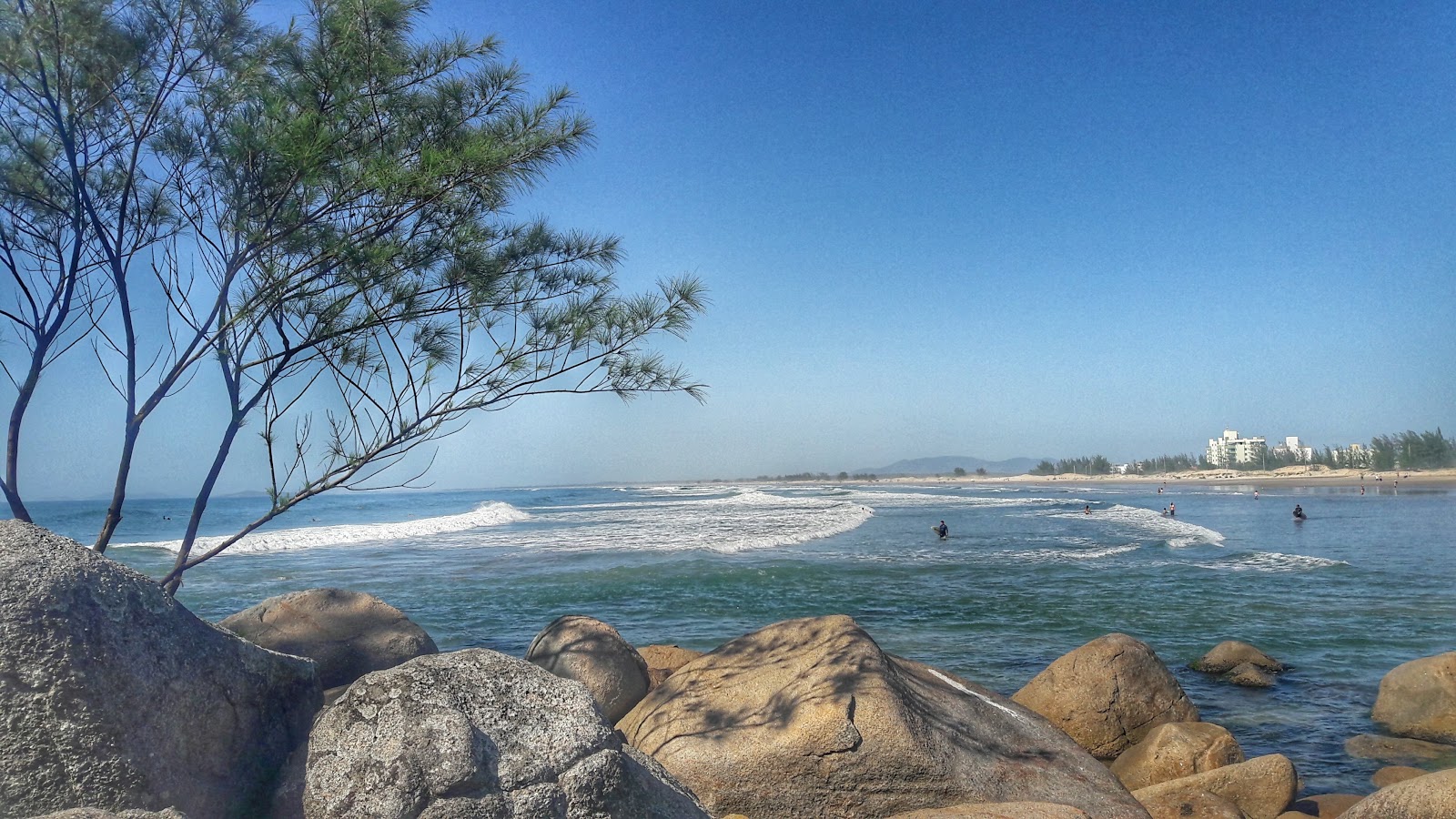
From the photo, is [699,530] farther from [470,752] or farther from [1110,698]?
[470,752]

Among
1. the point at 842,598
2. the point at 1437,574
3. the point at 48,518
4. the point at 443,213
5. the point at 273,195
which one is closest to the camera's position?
the point at 273,195

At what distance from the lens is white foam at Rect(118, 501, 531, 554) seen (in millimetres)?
28484

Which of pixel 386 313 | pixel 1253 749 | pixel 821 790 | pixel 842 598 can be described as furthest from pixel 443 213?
pixel 842 598

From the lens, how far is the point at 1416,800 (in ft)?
15.6

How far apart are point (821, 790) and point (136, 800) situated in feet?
11.3

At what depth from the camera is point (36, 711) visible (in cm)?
276

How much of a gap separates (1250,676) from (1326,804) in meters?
4.21

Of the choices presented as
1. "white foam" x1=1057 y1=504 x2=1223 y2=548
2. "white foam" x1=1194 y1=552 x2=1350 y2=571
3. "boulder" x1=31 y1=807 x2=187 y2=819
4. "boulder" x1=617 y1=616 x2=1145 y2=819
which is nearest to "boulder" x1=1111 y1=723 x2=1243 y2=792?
"boulder" x1=617 y1=616 x2=1145 y2=819

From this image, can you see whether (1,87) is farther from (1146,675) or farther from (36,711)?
(1146,675)

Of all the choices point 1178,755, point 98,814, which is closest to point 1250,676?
point 1178,755

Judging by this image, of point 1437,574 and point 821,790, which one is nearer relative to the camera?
point 821,790

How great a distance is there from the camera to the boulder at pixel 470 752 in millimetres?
2754

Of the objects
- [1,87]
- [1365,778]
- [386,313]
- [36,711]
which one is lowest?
[1365,778]

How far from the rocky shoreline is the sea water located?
1502mm
